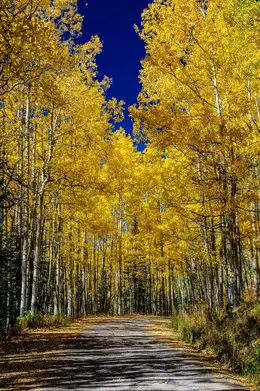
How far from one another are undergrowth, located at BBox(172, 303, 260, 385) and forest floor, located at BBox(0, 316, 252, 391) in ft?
1.32

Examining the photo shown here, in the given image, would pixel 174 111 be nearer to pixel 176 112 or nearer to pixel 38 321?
pixel 176 112

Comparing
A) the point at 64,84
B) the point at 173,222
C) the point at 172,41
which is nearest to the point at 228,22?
the point at 172,41

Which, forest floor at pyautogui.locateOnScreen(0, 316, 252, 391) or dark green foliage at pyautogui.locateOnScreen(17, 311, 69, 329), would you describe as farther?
dark green foliage at pyautogui.locateOnScreen(17, 311, 69, 329)

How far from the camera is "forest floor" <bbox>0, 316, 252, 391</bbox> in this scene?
5707mm

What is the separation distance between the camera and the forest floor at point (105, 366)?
5.71m

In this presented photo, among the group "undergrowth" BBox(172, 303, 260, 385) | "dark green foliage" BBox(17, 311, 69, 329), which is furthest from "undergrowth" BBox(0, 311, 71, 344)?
"undergrowth" BBox(172, 303, 260, 385)

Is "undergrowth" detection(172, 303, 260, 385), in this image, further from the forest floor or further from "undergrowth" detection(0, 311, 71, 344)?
"undergrowth" detection(0, 311, 71, 344)

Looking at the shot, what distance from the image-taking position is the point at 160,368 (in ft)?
22.8

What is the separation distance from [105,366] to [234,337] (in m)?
2.96

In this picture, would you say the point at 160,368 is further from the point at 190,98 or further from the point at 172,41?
the point at 172,41

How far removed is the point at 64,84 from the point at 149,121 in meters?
6.30

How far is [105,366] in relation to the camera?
7035mm

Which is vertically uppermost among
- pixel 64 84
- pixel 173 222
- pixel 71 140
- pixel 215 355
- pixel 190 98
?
pixel 64 84

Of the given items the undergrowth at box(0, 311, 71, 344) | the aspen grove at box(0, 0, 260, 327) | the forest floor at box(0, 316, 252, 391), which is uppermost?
the aspen grove at box(0, 0, 260, 327)
